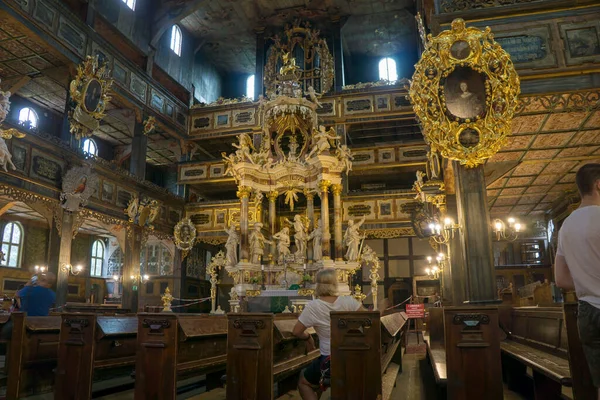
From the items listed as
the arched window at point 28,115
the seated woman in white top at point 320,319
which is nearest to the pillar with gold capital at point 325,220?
the seated woman in white top at point 320,319

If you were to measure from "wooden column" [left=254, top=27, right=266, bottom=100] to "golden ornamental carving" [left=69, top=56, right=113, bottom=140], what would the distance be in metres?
6.64

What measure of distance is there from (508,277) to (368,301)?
729cm

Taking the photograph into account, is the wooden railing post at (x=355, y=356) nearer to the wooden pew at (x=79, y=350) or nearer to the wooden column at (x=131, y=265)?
the wooden pew at (x=79, y=350)


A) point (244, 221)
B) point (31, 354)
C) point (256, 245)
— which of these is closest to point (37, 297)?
point (31, 354)

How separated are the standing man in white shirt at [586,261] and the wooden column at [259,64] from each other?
17.2 meters

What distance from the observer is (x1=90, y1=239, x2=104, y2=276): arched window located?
23.5 metres

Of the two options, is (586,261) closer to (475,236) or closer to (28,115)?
(475,236)

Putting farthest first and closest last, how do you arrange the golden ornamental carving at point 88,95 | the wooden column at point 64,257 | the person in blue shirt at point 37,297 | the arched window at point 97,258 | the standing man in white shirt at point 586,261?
the arched window at point 97,258, the golden ornamental carving at point 88,95, the wooden column at point 64,257, the person in blue shirt at point 37,297, the standing man in white shirt at point 586,261

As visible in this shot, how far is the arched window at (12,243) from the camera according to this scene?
1928cm

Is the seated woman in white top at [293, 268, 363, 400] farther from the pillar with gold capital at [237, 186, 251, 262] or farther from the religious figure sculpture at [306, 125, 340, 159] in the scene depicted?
the religious figure sculpture at [306, 125, 340, 159]

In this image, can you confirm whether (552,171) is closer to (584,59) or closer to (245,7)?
(584,59)

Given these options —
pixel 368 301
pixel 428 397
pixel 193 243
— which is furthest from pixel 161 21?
pixel 428 397

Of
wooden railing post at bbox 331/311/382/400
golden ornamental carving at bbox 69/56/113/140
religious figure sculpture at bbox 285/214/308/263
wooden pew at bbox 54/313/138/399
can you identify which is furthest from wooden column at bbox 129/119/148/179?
wooden railing post at bbox 331/311/382/400

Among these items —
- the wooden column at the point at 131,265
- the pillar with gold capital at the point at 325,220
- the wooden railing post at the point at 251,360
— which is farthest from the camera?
the wooden column at the point at 131,265
